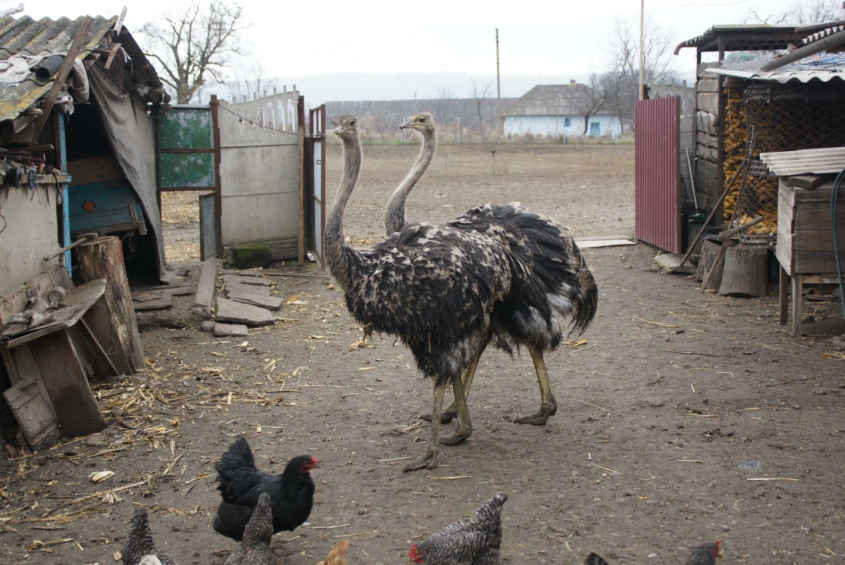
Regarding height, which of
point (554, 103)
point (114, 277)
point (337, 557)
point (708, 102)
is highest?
point (554, 103)

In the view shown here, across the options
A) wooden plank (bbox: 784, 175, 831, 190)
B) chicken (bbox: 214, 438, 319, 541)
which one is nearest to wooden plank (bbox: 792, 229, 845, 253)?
wooden plank (bbox: 784, 175, 831, 190)

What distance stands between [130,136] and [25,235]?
3.22m

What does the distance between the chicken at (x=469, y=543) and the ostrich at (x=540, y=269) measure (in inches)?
71.5

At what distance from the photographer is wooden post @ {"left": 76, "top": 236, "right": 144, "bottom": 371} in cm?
687

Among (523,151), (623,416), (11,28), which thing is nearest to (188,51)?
(523,151)

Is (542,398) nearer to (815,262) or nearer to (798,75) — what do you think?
(815,262)

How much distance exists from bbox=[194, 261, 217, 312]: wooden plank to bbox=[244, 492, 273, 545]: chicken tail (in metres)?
5.32

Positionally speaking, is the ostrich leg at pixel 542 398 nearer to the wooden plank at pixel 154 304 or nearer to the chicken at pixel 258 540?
the chicken at pixel 258 540

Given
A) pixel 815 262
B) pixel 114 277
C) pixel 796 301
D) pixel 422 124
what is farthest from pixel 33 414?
pixel 815 262

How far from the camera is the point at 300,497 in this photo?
4.09m

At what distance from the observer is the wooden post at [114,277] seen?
22.5 ft

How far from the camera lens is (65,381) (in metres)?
5.64

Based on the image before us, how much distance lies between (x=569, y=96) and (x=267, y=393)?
57.3 m

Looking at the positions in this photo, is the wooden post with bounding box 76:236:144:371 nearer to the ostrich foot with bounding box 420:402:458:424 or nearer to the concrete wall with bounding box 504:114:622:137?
the ostrich foot with bounding box 420:402:458:424
